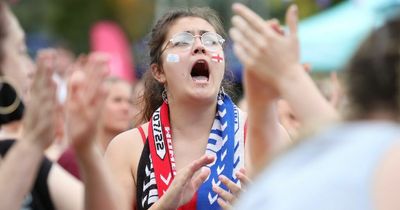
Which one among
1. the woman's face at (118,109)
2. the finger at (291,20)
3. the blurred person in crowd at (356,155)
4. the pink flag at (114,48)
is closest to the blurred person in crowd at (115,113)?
the woman's face at (118,109)

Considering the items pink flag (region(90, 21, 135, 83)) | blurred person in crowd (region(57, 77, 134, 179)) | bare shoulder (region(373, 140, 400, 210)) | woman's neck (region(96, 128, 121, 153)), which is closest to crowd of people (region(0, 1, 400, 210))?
bare shoulder (region(373, 140, 400, 210))

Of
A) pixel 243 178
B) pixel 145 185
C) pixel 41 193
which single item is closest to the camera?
pixel 41 193

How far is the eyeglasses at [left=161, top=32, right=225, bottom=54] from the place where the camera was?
6.13 metres

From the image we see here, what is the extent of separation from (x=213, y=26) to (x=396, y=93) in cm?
319

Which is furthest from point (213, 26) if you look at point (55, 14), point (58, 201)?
point (55, 14)

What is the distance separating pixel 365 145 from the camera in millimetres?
3039

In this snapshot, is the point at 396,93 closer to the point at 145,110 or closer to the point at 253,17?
the point at 253,17

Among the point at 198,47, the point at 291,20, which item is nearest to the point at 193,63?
the point at 198,47

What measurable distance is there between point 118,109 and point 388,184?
745 centimetres

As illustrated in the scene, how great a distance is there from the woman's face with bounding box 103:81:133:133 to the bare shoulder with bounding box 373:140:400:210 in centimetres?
691

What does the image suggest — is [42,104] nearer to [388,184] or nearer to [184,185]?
[388,184]

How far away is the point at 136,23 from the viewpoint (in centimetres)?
3741

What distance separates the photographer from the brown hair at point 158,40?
632 centimetres

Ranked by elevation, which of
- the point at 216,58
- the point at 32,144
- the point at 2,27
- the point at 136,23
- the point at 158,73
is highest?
the point at 136,23
